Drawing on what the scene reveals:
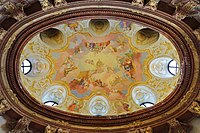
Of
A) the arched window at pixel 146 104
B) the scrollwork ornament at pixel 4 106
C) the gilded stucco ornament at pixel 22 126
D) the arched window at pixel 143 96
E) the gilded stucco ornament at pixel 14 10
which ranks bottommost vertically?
the gilded stucco ornament at pixel 22 126

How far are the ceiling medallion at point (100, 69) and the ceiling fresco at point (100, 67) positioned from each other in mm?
48

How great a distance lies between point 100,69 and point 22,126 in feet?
22.4

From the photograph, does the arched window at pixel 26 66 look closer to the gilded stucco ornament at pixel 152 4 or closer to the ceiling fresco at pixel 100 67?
the ceiling fresco at pixel 100 67

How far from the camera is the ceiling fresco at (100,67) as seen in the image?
1855 cm

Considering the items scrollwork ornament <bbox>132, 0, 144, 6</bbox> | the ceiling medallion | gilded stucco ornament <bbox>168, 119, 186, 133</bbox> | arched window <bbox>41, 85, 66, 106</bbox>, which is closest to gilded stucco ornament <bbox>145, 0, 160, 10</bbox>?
scrollwork ornament <bbox>132, 0, 144, 6</bbox>

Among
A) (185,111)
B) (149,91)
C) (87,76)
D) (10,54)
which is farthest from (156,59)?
(10,54)

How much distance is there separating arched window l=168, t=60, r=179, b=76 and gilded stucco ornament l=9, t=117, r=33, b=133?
7.36 metres

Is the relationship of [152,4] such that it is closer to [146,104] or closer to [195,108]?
[195,108]

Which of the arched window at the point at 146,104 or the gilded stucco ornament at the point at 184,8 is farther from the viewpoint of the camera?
the arched window at the point at 146,104

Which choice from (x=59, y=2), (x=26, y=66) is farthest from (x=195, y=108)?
(x=26, y=66)

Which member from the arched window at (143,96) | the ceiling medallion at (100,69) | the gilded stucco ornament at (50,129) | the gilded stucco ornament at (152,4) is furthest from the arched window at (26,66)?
the gilded stucco ornament at (152,4)

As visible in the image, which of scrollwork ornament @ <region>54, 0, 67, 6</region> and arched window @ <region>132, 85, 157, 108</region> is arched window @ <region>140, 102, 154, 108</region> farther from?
scrollwork ornament @ <region>54, 0, 67, 6</region>

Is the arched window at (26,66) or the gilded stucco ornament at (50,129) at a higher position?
the arched window at (26,66)

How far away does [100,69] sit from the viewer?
20516 millimetres
